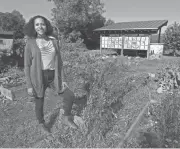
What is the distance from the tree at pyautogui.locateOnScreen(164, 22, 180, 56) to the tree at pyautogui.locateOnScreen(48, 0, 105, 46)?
10.9m

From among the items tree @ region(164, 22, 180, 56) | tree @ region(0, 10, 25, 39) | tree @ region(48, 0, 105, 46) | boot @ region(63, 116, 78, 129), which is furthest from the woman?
tree @ region(0, 10, 25, 39)

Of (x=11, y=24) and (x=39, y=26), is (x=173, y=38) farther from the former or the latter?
(x=11, y=24)

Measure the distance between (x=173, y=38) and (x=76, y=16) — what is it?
12278mm

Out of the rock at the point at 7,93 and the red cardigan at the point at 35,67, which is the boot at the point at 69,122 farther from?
the rock at the point at 7,93

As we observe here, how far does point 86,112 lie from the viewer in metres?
3.00

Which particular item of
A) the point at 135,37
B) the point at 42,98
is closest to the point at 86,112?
the point at 42,98

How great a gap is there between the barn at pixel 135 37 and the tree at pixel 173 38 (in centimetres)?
72

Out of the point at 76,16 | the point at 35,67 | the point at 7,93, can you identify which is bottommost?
the point at 7,93

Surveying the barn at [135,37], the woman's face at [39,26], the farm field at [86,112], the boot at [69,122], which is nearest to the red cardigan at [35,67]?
the woman's face at [39,26]

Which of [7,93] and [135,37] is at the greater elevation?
[135,37]

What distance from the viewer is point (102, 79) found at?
13.4 feet

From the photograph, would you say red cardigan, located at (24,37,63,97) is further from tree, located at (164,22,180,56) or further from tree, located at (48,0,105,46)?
tree, located at (48,0,105,46)

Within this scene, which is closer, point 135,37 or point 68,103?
point 68,103

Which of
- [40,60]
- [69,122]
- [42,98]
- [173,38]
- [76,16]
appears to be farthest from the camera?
[76,16]
